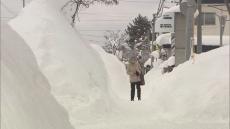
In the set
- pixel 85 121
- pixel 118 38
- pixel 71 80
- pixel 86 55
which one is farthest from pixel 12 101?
pixel 118 38

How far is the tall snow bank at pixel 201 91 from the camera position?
12562 millimetres

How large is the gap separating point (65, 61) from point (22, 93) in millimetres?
9571

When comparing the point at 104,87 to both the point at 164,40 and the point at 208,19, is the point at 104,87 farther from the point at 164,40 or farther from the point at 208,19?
the point at 164,40

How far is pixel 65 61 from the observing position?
49.0 ft

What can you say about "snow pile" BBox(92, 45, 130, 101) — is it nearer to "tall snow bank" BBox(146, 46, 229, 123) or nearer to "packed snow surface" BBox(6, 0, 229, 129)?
"packed snow surface" BBox(6, 0, 229, 129)

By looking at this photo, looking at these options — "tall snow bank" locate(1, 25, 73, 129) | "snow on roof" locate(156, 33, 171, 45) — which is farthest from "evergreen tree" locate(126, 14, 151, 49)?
"tall snow bank" locate(1, 25, 73, 129)

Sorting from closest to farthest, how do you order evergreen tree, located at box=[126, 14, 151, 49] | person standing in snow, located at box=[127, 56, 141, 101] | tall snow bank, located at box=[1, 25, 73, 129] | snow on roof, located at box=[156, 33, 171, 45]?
tall snow bank, located at box=[1, 25, 73, 129]
person standing in snow, located at box=[127, 56, 141, 101]
snow on roof, located at box=[156, 33, 171, 45]
evergreen tree, located at box=[126, 14, 151, 49]

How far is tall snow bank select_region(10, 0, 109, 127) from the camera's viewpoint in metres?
13.9

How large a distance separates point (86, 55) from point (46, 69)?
181cm

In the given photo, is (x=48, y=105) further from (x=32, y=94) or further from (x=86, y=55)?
(x=86, y=55)

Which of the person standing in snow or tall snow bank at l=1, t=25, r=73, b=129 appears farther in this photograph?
the person standing in snow

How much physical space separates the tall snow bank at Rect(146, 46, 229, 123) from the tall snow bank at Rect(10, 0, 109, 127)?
61.0 inches

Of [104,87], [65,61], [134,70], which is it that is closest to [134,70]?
[134,70]

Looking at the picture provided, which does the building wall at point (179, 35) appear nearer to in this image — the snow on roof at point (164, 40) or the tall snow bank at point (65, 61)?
the snow on roof at point (164, 40)
